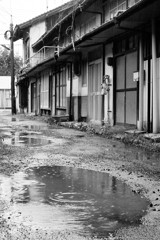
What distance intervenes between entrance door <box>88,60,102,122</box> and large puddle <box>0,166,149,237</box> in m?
11.5

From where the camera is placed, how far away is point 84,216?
4.41 m

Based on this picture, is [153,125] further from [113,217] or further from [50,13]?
[50,13]

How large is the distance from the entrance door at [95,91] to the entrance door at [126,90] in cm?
232

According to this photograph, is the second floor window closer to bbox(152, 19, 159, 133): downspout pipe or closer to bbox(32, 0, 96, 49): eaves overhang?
bbox(32, 0, 96, 49): eaves overhang

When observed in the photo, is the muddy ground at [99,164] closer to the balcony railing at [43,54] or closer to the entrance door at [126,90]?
the entrance door at [126,90]

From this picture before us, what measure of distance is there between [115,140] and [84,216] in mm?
8190

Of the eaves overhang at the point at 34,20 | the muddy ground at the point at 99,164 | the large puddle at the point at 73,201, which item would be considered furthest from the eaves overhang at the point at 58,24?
the large puddle at the point at 73,201

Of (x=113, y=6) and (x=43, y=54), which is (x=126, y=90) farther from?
→ (x=43, y=54)

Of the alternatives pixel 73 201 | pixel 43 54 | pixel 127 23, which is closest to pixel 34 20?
pixel 43 54

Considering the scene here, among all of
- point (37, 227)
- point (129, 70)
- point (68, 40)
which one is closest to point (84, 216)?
point (37, 227)

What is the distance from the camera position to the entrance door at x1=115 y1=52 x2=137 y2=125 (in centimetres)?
1447

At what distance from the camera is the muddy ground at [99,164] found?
12.6ft

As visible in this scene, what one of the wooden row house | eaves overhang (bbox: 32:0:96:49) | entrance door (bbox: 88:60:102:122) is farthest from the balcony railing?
entrance door (bbox: 88:60:102:122)

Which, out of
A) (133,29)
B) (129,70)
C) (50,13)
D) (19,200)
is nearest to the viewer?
(19,200)
